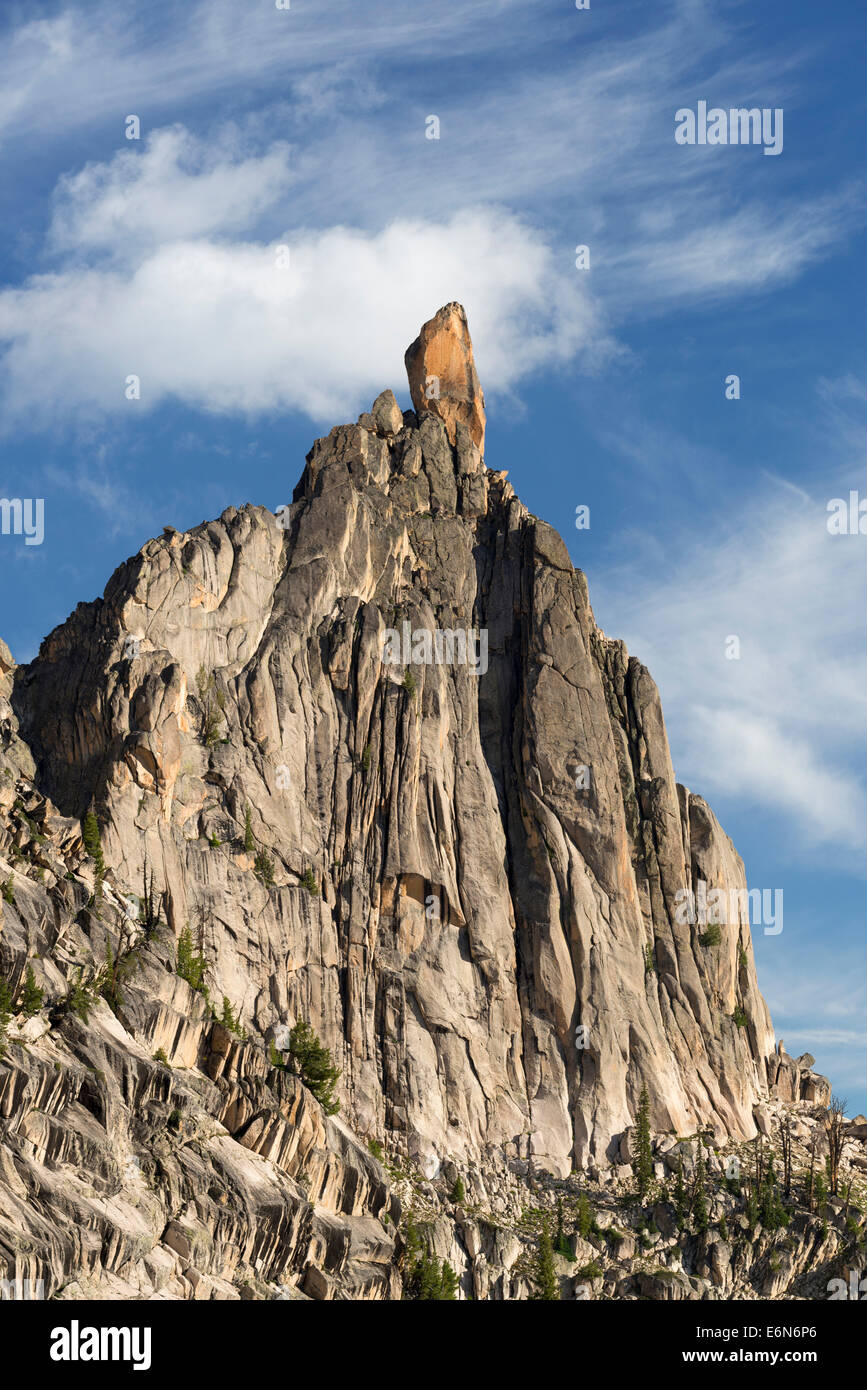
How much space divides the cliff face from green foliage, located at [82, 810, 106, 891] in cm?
207

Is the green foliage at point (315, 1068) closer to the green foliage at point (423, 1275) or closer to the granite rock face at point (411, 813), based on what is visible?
the granite rock face at point (411, 813)

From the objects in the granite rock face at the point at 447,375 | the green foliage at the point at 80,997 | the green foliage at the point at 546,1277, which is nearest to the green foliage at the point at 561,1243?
the green foliage at the point at 546,1277

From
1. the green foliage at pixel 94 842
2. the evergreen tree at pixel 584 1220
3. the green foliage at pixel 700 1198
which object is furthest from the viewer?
the green foliage at pixel 700 1198

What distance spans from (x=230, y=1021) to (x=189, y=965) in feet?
15.6

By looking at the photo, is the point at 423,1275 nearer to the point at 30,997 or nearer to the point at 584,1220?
the point at 584,1220

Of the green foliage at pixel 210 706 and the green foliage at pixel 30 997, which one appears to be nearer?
the green foliage at pixel 30 997

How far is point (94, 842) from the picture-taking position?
119 meters

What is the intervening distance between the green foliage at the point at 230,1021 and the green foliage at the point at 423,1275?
17342mm

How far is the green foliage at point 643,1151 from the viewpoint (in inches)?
4985

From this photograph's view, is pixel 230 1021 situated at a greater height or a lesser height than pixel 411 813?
lesser

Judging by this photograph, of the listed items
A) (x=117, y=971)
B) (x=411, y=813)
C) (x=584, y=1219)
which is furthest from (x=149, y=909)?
(x=584, y=1219)

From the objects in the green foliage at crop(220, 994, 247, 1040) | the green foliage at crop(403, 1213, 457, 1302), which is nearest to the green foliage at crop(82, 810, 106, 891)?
the green foliage at crop(220, 994, 247, 1040)
